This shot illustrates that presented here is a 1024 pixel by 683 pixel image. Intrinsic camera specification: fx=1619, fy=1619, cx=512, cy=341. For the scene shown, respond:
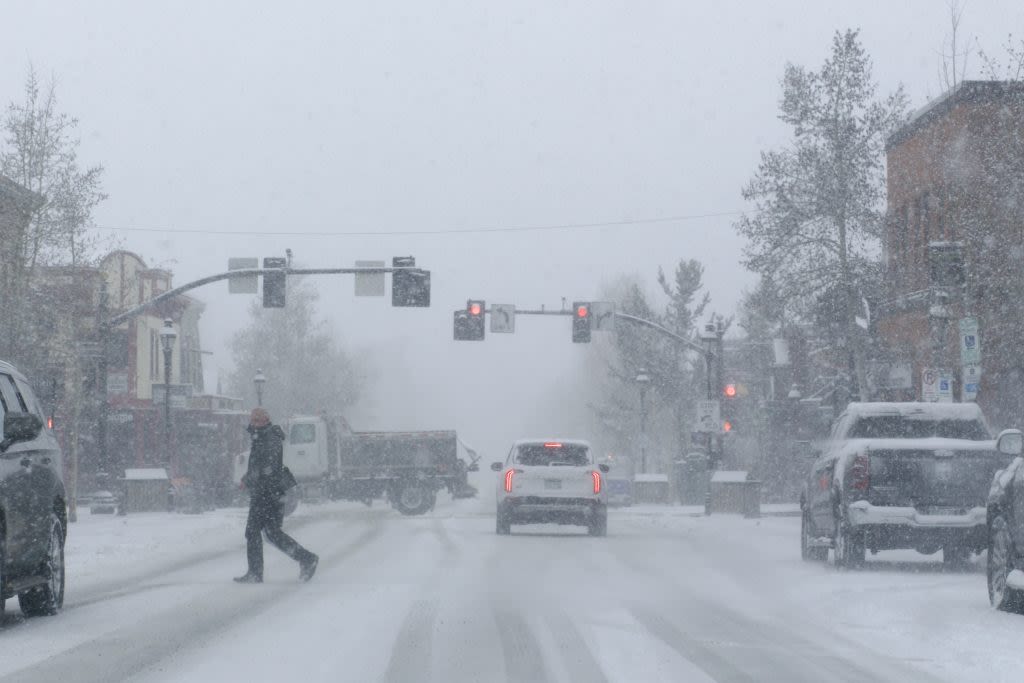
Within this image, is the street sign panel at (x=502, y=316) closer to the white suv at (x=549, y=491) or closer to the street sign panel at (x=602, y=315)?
the street sign panel at (x=602, y=315)

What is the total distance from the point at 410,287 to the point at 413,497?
8.78 metres

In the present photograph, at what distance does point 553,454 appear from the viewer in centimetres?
2722

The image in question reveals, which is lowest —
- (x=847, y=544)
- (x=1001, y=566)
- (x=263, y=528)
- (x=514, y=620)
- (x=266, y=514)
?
(x=514, y=620)

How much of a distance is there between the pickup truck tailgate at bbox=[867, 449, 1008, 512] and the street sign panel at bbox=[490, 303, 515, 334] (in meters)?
25.2

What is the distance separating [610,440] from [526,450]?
68.9m

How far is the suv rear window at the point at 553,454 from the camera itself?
88.8 ft

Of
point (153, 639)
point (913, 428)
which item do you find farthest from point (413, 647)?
point (913, 428)

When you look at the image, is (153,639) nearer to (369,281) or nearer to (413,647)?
(413,647)

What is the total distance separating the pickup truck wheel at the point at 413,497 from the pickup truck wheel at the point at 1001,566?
2793 centimetres

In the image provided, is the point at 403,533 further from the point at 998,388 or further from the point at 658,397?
the point at 658,397

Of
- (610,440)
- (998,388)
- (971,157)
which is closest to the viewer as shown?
(971,157)

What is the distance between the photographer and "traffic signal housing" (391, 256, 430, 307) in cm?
3406

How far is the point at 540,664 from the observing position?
10.1 m

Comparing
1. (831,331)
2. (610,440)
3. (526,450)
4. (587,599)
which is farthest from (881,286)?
(610,440)
